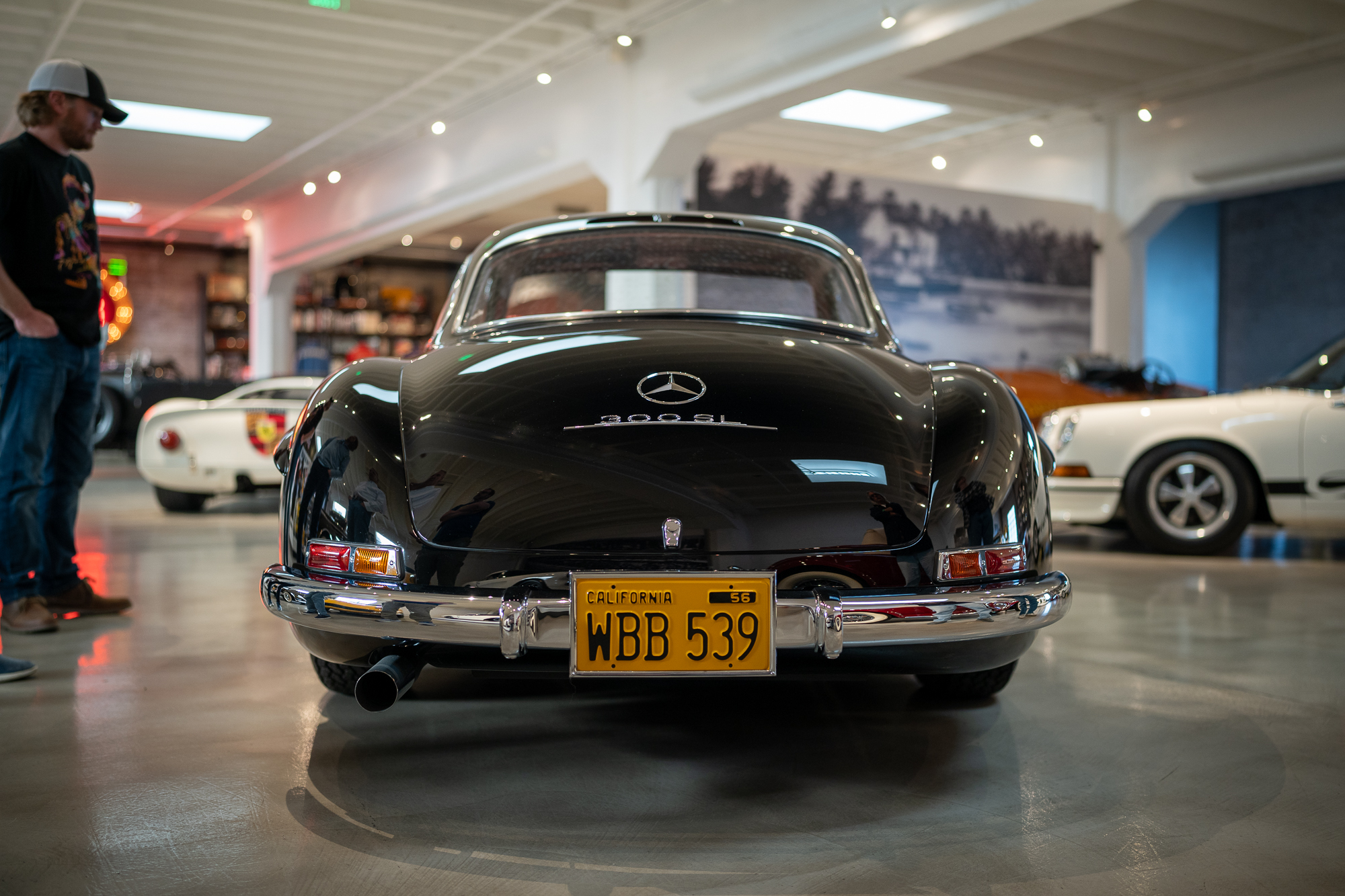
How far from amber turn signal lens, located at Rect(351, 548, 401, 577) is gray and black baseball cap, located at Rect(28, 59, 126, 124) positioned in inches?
89.3

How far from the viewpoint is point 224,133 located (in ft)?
46.6

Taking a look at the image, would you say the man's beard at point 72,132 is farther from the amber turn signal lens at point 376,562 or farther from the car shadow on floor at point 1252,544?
the car shadow on floor at point 1252,544

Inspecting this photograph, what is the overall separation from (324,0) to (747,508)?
29.4ft

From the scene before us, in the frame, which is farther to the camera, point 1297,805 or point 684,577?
point 1297,805

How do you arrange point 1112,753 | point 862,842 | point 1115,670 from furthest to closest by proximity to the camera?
point 1115,670, point 1112,753, point 862,842

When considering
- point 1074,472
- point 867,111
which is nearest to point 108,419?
point 867,111

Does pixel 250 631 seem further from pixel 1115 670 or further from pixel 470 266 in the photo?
pixel 1115 670

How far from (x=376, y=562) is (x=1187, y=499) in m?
4.78

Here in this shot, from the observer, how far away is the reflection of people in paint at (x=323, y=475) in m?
2.08

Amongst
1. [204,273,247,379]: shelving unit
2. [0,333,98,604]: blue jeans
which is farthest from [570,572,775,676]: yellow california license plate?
[204,273,247,379]: shelving unit

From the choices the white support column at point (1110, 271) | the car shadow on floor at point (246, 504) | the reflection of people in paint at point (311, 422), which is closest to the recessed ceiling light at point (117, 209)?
the car shadow on floor at point (246, 504)

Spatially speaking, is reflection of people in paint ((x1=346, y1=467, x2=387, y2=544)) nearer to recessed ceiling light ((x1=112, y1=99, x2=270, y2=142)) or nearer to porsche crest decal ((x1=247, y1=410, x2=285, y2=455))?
porsche crest decal ((x1=247, y1=410, x2=285, y2=455))

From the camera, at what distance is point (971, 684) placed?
2.70 metres

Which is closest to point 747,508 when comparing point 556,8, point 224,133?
point 556,8
